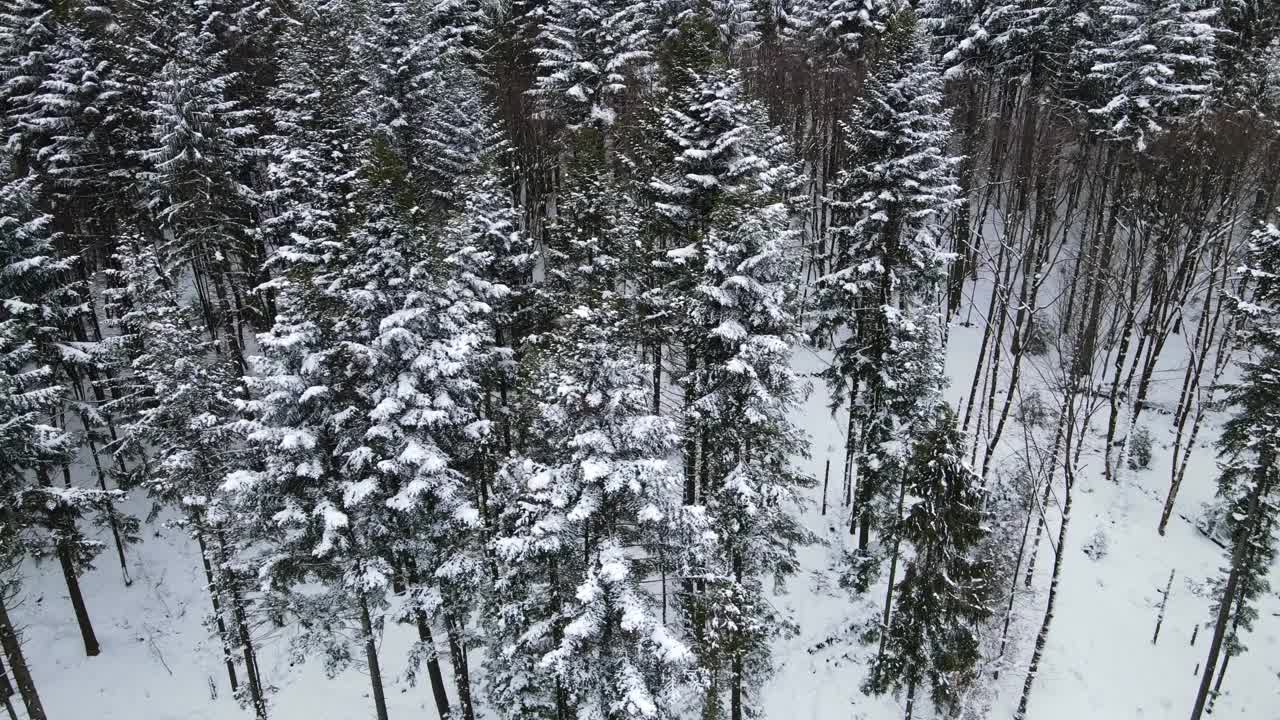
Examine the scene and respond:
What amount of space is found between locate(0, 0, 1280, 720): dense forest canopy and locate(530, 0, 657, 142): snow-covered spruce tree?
0.20 metres

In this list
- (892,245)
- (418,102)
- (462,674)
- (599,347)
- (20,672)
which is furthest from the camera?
(418,102)

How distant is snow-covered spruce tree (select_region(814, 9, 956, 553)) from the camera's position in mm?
22016

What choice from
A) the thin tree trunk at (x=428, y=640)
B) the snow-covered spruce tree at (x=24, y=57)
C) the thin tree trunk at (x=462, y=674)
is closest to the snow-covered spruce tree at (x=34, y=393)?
the snow-covered spruce tree at (x=24, y=57)

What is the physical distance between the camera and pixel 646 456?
16391mm

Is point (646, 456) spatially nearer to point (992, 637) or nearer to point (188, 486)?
point (188, 486)

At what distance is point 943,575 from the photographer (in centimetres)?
1941

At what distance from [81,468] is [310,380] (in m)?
20.5

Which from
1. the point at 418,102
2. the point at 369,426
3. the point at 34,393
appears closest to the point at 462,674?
the point at 369,426

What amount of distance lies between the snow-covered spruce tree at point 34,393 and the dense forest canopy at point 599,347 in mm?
161

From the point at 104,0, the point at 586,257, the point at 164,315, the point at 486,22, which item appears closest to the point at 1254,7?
the point at 586,257

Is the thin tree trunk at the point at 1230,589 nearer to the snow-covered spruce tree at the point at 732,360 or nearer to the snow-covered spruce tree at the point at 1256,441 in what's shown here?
the snow-covered spruce tree at the point at 1256,441

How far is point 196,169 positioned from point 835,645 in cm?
3082

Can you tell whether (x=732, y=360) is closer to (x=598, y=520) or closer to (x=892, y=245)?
(x=598, y=520)

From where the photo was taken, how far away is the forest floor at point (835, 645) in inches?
883
